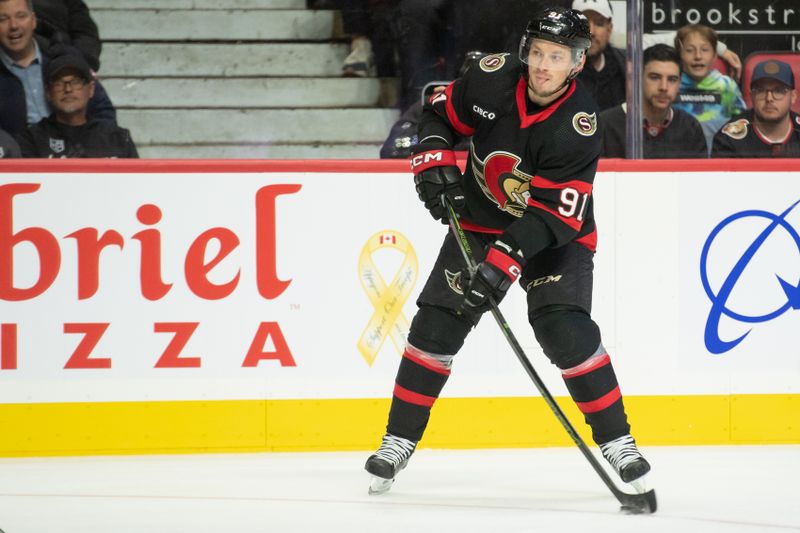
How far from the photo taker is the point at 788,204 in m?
4.40

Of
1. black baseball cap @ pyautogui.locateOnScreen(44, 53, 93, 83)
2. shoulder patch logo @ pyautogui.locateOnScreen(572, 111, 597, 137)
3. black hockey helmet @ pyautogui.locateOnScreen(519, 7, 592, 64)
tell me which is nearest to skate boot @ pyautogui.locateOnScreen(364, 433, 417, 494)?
shoulder patch logo @ pyautogui.locateOnScreen(572, 111, 597, 137)

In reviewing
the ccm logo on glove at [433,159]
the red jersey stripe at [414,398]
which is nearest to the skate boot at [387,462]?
the red jersey stripe at [414,398]

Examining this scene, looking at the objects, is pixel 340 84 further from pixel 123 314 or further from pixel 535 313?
pixel 535 313

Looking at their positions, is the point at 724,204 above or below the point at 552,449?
above

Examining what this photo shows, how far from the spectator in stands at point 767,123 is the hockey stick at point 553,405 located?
1.34m

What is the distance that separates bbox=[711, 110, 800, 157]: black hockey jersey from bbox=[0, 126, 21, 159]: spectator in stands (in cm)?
223

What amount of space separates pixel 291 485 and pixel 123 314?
0.88m

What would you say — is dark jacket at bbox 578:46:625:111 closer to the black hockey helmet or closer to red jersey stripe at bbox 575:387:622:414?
the black hockey helmet

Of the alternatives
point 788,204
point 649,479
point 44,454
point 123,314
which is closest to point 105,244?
point 123,314

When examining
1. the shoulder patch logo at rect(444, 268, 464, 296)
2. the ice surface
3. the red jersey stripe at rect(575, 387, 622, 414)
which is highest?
the shoulder patch logo at rect(444, 268, 464, 296)

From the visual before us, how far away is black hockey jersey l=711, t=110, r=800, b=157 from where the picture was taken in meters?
4.47

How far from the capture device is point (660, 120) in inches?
177

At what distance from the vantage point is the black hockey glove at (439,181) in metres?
3.44

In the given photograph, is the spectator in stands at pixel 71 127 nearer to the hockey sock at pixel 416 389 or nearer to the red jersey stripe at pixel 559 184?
the hockey sock at pixel 416 389
